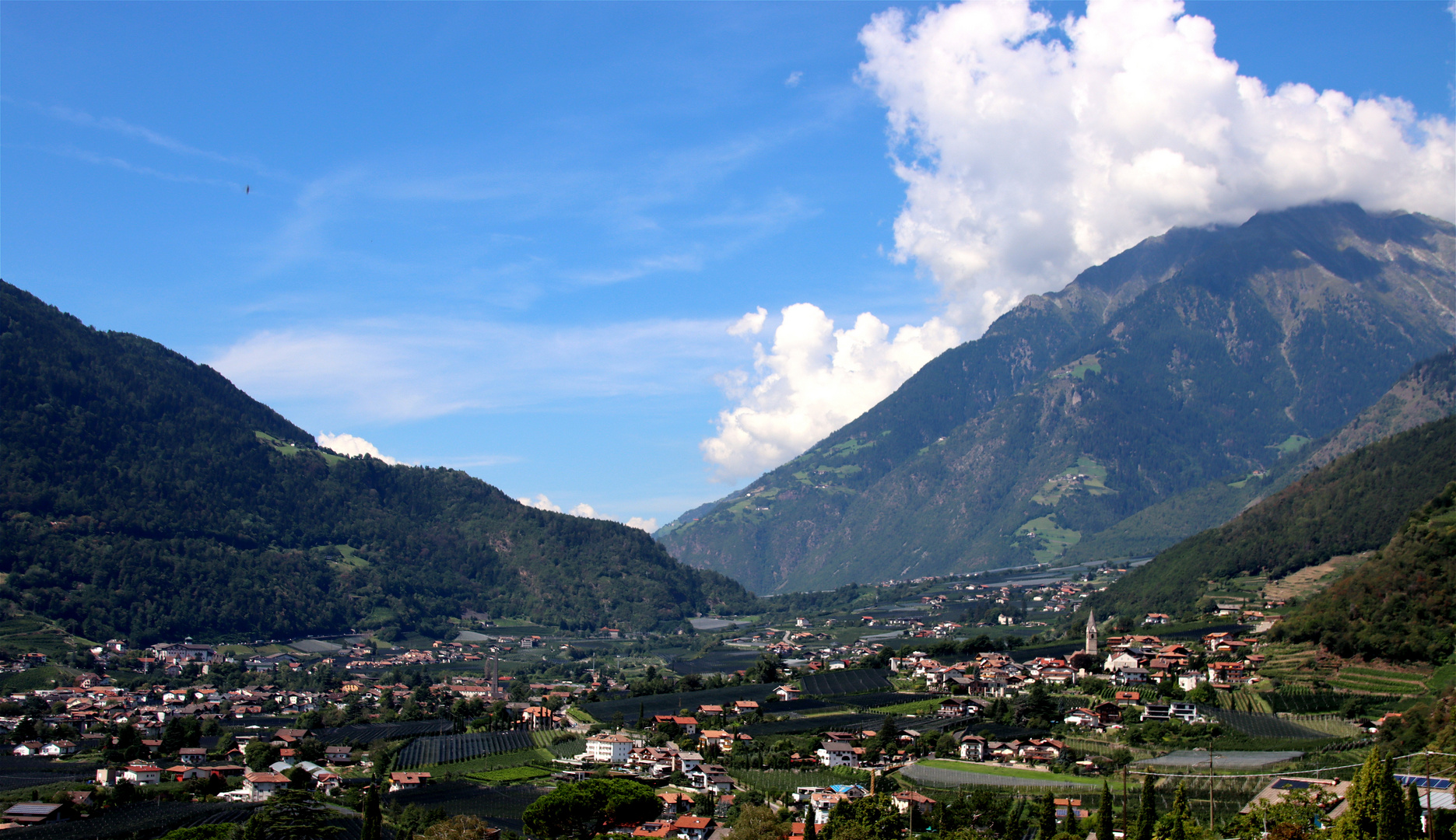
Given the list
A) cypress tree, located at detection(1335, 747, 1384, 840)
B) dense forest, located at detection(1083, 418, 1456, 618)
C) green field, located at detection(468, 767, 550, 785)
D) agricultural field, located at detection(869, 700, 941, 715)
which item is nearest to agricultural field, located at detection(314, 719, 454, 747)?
green field, located at detection(468, 767, 550, 785)

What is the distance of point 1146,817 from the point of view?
162 ft

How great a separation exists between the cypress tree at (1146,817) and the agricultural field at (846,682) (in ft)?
173

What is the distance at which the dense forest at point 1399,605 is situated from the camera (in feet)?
263

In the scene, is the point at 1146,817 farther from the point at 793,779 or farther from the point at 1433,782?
the point at 793,779

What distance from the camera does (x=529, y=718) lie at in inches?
4090

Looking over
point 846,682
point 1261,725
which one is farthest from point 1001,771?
point 846,682

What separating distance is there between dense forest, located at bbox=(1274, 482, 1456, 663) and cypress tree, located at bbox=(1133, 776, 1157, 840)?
3878 cm

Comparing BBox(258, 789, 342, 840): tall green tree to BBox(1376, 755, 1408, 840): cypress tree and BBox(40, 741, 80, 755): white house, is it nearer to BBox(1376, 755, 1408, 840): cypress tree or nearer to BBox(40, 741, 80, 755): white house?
Answer: BBox(40, 741, 80, 755): white house

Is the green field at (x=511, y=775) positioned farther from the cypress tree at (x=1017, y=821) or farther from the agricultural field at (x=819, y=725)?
the cypress tree at (x=1017, y=821)

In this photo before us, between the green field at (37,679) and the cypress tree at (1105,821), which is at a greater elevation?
the green field at (37,679)

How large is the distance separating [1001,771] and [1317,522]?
8651 cm

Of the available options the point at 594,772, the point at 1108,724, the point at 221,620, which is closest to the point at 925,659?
the point at 1108,724

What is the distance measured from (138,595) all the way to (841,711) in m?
108

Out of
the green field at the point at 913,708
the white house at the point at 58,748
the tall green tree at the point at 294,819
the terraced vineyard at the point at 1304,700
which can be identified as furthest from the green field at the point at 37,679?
the terraced vineyard at the point at 1304,700
